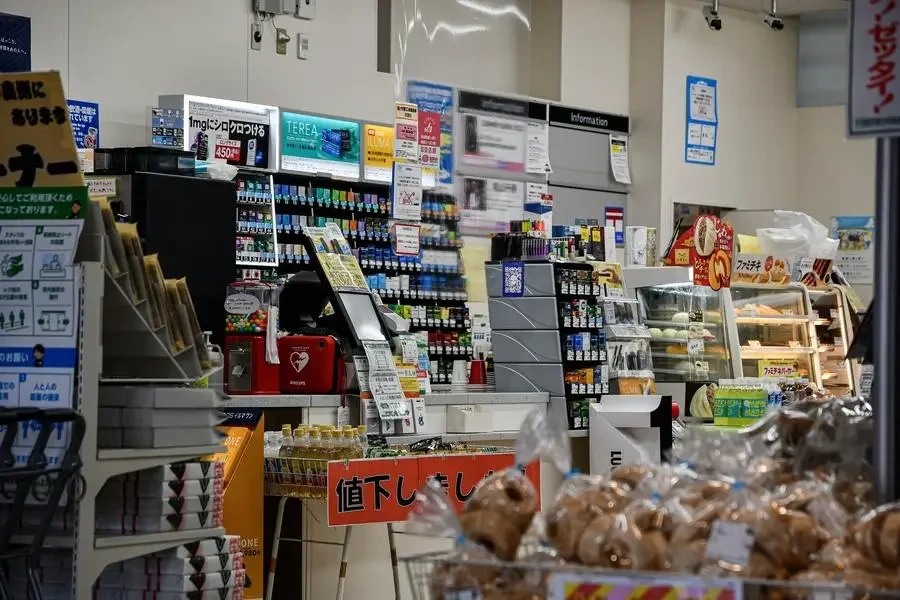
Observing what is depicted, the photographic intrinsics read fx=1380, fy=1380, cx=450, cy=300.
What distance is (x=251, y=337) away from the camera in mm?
6379

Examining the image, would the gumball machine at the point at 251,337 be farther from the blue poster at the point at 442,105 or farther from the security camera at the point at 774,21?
the security camera at the point at 774,21

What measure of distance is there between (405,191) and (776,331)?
3.07 meters

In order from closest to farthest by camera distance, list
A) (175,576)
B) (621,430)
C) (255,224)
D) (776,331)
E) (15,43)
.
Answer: (175,576) < (621,430) < (15,43) < (255,224) < (776,331)

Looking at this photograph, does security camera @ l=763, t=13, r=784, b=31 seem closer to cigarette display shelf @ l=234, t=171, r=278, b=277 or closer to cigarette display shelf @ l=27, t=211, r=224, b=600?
cigarette display shelf @ l=234, t=171, r=278, b=277

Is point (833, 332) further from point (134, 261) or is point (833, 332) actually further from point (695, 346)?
point (134, 261)

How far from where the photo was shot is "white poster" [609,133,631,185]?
13.6 m


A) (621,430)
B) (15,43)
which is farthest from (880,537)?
(15,43)

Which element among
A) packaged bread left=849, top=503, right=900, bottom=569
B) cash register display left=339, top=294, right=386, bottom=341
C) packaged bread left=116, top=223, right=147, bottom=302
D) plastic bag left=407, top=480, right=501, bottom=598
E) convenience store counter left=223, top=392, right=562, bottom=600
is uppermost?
packaged bread left=116, top=223, right=147, bottom=302

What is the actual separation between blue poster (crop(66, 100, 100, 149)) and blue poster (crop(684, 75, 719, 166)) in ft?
22.2

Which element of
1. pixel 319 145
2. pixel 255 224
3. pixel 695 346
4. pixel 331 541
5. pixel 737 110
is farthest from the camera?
pixel 737 110

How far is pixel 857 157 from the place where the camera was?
49.6 feet

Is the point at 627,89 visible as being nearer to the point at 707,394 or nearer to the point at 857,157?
the point at 857,157

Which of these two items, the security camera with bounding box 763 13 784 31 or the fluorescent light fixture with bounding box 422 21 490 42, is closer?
the fluorescent light fixture with bounding box 422 21 490 42

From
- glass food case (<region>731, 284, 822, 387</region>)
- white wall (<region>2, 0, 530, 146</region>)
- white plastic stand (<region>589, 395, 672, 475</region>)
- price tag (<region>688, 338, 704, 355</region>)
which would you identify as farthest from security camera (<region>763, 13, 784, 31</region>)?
white plastic stand (<region>589, 395, 672, 475</region>)
